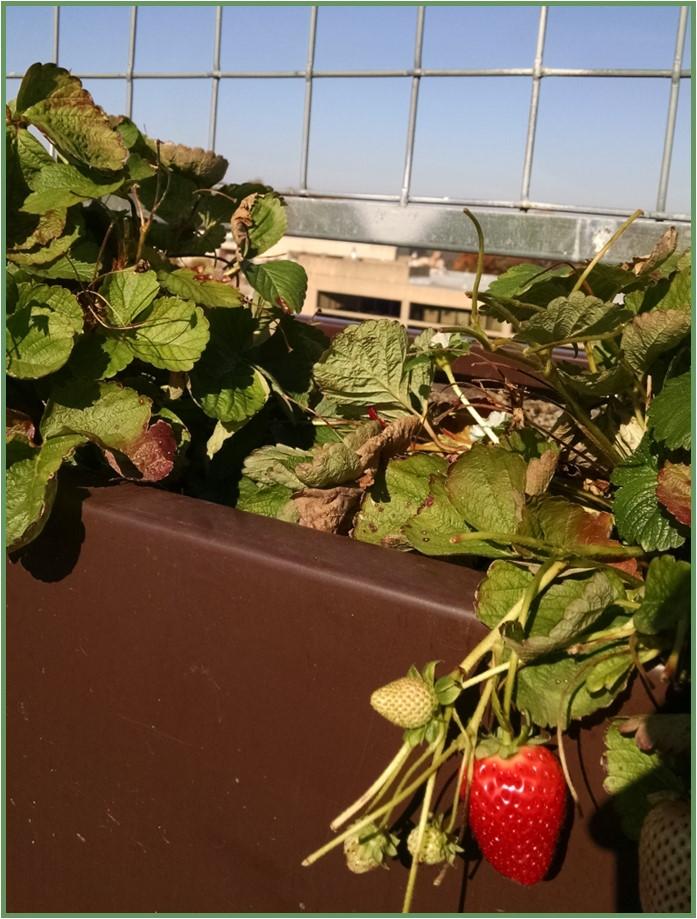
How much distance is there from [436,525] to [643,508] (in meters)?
0.16

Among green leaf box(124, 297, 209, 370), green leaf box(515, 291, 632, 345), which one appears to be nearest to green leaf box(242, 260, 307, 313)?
green leaf box(124, 297, 209, 370)

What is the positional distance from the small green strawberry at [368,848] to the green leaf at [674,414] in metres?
0.32

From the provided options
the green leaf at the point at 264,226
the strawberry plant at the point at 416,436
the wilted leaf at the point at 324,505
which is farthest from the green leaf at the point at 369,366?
the green leaf at the point at 264,226

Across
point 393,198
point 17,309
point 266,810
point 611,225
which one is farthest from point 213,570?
point 393,198

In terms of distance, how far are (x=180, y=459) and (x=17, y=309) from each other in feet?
0.68

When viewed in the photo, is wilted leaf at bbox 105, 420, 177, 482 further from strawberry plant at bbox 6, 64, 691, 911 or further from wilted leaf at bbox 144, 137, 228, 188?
wilted leaf at bbox 144, 137, 228, 188

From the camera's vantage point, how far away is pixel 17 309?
87cm

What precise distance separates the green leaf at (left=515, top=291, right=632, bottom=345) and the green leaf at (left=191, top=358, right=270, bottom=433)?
1.06 ft

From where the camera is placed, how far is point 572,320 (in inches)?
27.1

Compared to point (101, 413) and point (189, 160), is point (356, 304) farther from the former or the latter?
point (101, 413)

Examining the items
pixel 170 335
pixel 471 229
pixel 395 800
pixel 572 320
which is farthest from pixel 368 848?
pixel 471 229

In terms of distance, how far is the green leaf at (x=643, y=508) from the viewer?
2.18 feet

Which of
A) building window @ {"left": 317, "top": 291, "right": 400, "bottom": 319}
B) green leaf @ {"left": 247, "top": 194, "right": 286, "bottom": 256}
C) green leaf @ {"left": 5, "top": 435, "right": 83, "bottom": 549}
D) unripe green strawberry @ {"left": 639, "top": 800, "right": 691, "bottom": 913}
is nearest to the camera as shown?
unripe green strawberry @ {"left": 639, "top": 800, "right": 691, "bottom": 913}

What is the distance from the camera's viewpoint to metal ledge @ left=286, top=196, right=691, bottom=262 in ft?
4.90
